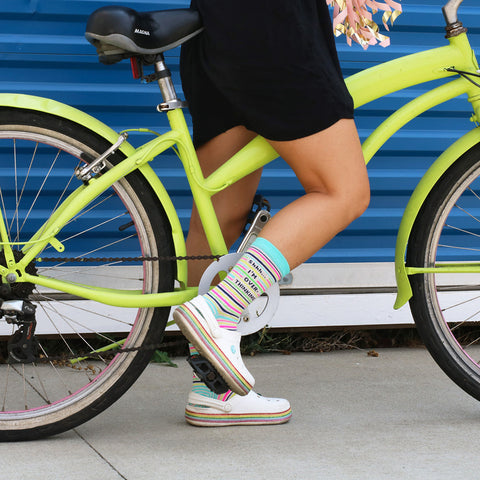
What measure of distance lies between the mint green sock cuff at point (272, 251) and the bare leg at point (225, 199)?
0.28 metres

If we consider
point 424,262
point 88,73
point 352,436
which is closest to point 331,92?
point 424,262

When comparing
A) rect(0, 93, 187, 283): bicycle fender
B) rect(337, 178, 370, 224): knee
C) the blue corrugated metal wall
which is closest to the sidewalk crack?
rect(0, 93, 187, 283): bicycle fender

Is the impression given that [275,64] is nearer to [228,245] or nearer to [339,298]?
[228,245]

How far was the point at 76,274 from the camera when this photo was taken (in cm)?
329

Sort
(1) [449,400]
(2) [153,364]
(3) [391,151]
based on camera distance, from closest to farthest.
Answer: (1) [449,400], (2) [153,364], (3) [391,151]

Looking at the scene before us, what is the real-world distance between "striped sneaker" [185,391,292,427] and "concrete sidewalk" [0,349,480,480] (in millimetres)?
32

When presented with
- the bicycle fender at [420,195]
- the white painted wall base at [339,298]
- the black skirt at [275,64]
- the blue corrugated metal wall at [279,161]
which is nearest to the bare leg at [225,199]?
the black skirt at [275,64]

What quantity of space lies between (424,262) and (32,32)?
6.10 ft

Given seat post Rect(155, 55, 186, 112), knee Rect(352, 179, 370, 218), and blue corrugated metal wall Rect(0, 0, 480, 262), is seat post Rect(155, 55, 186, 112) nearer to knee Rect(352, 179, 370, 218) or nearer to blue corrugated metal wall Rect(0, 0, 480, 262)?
knee Rect(352, 179, 370, 218)

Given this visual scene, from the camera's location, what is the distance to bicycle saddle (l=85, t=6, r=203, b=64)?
2.16 metres

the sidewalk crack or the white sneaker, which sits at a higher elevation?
the white sneaker

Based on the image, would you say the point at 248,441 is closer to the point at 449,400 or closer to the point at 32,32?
the point at 449,400

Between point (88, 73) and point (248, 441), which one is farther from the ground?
point (88, 73)

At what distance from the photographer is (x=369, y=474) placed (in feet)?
6.92
